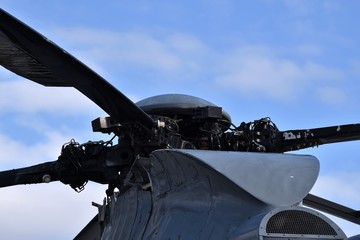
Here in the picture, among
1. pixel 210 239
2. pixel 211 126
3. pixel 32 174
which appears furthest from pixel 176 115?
pixel 210 239

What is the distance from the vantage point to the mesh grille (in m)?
5.23

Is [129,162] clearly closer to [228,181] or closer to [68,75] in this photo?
[68,75]

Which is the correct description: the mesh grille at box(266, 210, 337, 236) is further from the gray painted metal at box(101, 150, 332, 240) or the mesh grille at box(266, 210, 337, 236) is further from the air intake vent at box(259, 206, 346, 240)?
the gray painted metal at box(101, 150, 332, 240)

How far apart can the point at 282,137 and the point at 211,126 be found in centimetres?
96

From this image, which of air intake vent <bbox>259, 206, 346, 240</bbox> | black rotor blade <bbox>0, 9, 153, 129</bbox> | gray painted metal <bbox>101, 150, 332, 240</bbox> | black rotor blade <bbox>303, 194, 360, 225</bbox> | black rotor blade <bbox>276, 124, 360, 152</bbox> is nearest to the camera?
air intake vent <bbox>259, 206, 346, 240</bbox>

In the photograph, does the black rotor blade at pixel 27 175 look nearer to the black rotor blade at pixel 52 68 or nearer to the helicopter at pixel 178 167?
the helicopter at pixel 178 167

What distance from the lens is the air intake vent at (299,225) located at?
5.18 metres

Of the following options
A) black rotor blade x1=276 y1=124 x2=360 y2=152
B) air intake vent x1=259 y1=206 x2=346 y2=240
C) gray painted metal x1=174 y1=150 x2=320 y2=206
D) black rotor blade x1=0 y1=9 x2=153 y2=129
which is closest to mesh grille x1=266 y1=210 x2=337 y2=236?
air intake vent x1=259 y1=206 x2=346 y2=240

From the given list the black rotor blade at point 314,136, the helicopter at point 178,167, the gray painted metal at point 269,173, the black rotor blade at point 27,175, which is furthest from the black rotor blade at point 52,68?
the black rotor blade at point 27,175

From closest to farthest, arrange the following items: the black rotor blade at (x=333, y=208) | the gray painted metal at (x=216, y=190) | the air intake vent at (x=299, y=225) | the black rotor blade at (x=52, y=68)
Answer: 1. the air intake vent at (x=299, y=225)
2. the gray painted metal at (x=216, y=190)
3. the black rotor blade at (x=52, y=68)
4. the black rotor blade at (x=333, y=208)

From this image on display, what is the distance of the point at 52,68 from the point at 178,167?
2005 millimetres

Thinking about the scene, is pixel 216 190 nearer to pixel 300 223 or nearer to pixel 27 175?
pixel 300 223

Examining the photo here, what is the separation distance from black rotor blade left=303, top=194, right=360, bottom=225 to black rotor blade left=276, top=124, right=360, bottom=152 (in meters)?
1.37

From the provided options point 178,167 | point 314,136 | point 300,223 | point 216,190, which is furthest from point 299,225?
point 314,136
